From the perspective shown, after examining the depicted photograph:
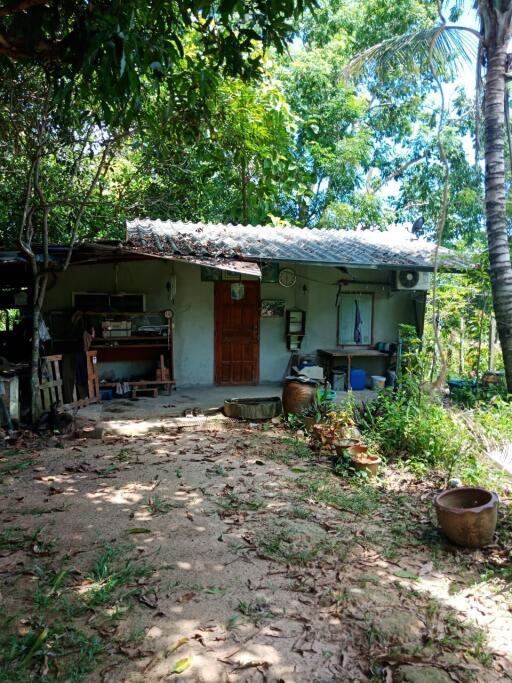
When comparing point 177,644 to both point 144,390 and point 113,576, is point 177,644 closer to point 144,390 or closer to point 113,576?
point 113,576

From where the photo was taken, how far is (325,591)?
11.5ft

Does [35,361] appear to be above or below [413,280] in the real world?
below

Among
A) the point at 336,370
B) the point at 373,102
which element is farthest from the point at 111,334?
the point at 373,102

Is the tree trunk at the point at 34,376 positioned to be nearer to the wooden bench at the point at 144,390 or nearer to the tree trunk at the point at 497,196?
the wooden bench at the point at 144,390

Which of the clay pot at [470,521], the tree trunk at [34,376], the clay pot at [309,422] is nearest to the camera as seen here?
the clay pot at [470,521]

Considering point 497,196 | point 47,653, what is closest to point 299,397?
point 497,196

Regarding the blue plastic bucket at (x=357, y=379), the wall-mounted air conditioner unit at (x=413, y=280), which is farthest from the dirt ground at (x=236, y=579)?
the wall-mounted air conditioner unit at (x=413, y=280)

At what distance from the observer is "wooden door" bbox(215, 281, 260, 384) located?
32.6 ft

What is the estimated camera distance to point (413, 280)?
33.1 ft

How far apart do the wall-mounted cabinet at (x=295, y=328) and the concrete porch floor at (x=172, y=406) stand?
99 centimetres

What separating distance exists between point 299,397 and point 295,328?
2.50 meters

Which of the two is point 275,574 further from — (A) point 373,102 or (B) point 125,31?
(A) point 373,102

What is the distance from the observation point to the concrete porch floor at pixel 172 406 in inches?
301

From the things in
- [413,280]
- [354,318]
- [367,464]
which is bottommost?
[367,464]
